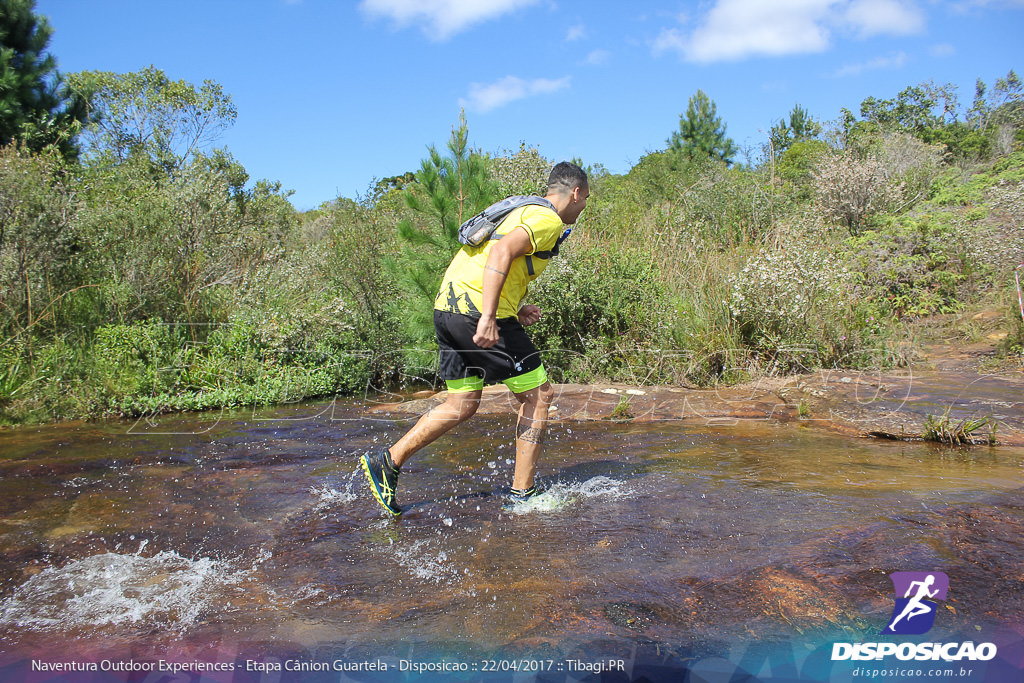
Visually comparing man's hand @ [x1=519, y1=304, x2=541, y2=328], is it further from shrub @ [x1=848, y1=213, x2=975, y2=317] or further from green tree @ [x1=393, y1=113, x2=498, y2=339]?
shrub @ [x1=848, y1=213, x2=975, y2=317]

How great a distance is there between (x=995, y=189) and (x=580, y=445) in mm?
10261

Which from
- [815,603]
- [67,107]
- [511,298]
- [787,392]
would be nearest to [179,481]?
[511,298]

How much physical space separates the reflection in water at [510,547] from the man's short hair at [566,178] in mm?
1762

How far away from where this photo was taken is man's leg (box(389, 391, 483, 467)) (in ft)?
12.0

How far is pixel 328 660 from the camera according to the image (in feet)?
7.52

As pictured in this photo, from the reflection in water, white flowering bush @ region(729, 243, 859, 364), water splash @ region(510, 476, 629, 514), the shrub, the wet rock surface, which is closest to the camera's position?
the reflection in water

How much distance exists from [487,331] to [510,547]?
1.05 metres

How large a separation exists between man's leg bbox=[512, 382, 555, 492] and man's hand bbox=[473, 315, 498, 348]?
0.53 m

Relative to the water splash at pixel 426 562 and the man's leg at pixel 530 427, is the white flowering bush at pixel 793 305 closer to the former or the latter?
the man's leg at pixel 530 427

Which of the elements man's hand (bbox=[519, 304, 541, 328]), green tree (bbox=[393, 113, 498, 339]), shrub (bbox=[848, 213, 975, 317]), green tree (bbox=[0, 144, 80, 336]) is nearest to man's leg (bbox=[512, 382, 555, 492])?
man's hand (bbox=[519, 304, 541, 328])

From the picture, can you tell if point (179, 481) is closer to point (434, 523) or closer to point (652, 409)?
point (434, 523)

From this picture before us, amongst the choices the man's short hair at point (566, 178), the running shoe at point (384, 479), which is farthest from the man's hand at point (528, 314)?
the running shoe at point (384, 479)

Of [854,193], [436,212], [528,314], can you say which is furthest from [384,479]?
[854,193]

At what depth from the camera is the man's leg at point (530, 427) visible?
12.1ft
